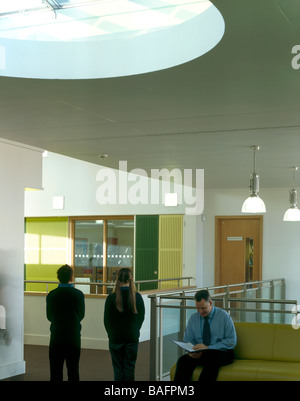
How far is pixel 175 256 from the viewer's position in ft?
44.2

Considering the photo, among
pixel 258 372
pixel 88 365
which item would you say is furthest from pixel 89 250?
pixel 258 372

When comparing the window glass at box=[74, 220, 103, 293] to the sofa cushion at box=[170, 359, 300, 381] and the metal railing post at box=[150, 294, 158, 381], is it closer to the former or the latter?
the metal railing post at box=[150, 294, 158, 381]

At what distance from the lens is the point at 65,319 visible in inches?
229

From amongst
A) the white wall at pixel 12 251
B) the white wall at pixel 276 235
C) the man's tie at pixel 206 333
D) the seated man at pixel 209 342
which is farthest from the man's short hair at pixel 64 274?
the white wall at pixel 276 235

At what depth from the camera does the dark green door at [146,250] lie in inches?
540

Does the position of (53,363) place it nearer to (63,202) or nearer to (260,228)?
(260,228)

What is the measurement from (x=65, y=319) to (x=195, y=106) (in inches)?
90.2

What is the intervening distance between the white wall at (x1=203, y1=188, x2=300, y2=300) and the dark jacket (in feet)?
23.7

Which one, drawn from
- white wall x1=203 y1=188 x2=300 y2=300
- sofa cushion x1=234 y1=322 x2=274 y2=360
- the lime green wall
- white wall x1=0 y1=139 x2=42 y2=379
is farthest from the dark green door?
sofa cushion x1=234 y1=322 x2=274 y2=360

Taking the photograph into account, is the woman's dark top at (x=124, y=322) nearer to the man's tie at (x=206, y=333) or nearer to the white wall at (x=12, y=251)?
the man's tie at (x=206, y=333)

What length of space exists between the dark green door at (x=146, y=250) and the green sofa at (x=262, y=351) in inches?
292
